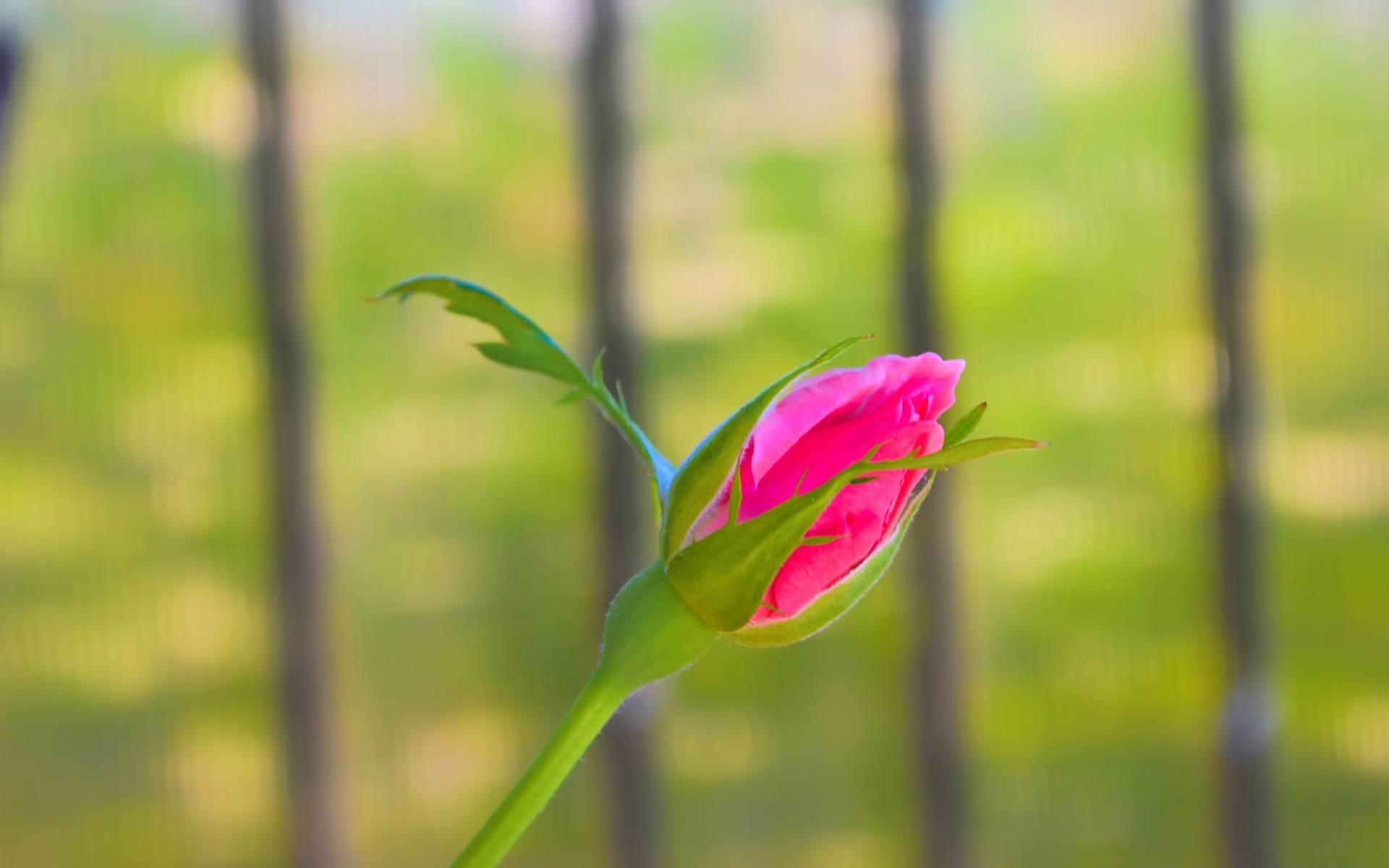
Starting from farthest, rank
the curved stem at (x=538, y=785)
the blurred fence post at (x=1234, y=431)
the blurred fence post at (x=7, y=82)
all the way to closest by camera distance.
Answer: the blurred fence post at (x=1234, y=431) → the blurred fence post at (x=7, y=82) → the curved stem at (x=538, y=785)

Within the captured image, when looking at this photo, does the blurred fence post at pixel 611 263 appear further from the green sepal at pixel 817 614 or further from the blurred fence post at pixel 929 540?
the green sepal at pixel 817 614

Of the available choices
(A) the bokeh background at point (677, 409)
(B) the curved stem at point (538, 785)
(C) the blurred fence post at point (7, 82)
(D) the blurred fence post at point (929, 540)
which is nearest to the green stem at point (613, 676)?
(B) the curved stem at point (538, 785)

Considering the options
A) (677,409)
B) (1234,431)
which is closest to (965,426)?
(677,409)

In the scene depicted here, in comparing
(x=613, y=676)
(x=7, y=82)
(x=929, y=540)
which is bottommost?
(x=929, y=540)

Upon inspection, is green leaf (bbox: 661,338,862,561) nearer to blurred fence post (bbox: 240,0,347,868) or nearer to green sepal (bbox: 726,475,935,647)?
green sepal (bbox: 726,475,935,647)

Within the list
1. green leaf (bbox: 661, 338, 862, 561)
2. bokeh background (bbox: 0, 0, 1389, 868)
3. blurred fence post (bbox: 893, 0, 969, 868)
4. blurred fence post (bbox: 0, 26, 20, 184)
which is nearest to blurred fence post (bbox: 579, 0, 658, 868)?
bokeh background (bbox: 0, 0, 1389, 868)

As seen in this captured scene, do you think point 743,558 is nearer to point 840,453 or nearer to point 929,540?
point 840,453
